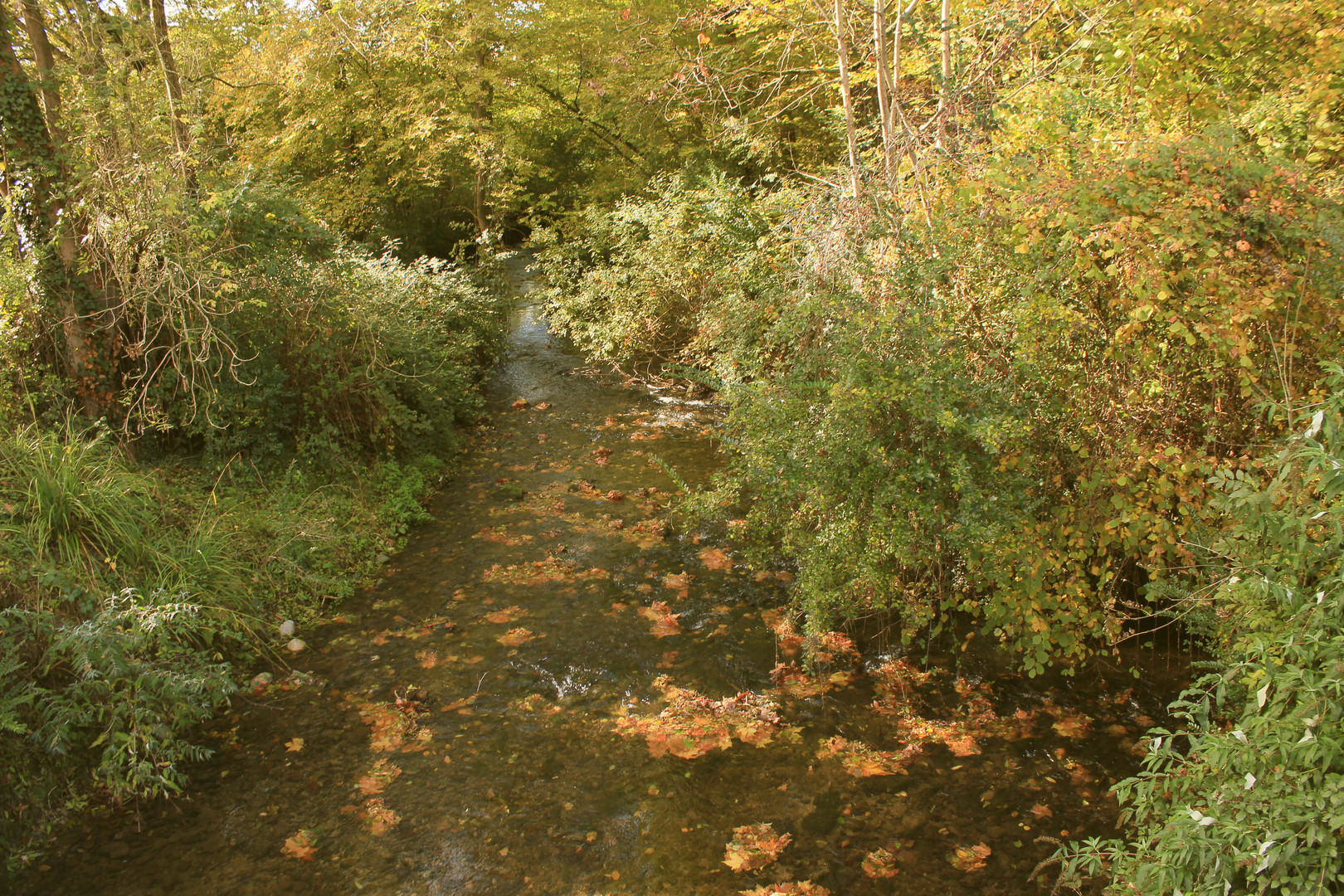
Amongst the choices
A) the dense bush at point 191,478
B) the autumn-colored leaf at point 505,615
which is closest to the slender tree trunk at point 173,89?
the dense bush at point 191,478

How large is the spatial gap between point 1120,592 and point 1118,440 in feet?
4.04

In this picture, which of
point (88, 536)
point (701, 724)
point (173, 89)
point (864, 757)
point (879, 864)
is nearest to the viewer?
point (879, 864)

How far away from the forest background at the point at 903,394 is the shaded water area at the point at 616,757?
0.34 m

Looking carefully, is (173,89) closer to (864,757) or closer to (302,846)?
(302,846)

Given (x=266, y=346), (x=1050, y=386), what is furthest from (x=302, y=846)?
(x=266, y=346)

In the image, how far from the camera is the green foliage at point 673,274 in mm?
9211

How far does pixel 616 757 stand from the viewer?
14.6ft

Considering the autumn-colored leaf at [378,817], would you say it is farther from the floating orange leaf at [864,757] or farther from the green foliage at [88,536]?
the floating orange leaf at [864,757]

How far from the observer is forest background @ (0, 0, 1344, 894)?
10.3 ft

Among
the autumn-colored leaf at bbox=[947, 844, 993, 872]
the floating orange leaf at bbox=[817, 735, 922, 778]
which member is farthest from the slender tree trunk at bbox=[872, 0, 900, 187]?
the autumn-colored leaf at bbox=[947, 844, 993, 872]

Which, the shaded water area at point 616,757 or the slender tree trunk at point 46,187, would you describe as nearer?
the shaded water area at point 616,757

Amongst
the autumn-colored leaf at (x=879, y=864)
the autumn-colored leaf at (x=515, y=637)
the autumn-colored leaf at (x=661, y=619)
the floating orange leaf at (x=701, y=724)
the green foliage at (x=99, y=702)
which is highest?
the green foliage at (x=99, y=702)

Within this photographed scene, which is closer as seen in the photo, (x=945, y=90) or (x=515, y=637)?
(x=515, y=637)

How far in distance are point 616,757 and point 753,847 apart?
3.26 ft
